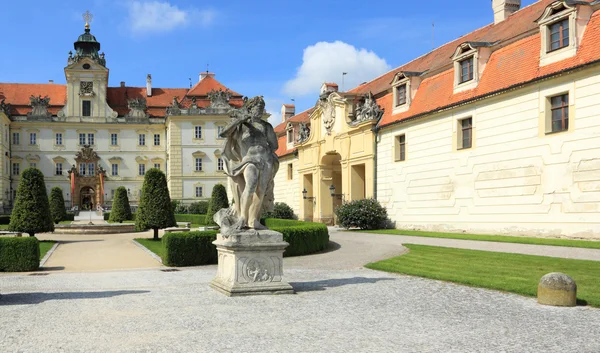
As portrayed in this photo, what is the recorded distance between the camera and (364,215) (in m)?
25.8

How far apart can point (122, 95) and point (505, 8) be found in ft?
159

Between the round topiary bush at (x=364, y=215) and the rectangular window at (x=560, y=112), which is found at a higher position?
the rectangular window at (x=560, y=112)

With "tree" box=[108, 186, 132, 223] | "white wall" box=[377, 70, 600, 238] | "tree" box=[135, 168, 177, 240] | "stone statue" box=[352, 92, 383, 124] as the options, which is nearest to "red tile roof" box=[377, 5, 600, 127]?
"white wall" box=[377, 70, 600, 238]

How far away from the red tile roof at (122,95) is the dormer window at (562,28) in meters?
43.9

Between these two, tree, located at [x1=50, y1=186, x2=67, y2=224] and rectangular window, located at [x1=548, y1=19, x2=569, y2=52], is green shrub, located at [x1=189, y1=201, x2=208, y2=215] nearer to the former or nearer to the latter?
tree, located at [x1=50, y1=186, x2=67, y2=224]

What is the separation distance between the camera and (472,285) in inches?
380

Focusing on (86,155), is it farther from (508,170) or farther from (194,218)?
(508,170)

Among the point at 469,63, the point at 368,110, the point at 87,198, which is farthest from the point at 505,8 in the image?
the point at 87,198

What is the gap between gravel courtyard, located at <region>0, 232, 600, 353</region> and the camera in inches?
223

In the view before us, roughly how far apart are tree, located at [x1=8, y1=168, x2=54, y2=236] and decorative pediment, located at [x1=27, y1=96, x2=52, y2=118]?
4113cm

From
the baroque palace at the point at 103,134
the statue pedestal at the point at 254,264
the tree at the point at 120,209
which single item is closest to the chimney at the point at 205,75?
the baroque palace at the point at 103,134

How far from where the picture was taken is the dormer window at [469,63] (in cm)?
2058

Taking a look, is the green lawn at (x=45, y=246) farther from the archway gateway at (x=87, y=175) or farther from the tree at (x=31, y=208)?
the archway gateway at (x=87, y=175)

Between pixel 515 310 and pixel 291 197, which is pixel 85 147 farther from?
pixel 515 310
